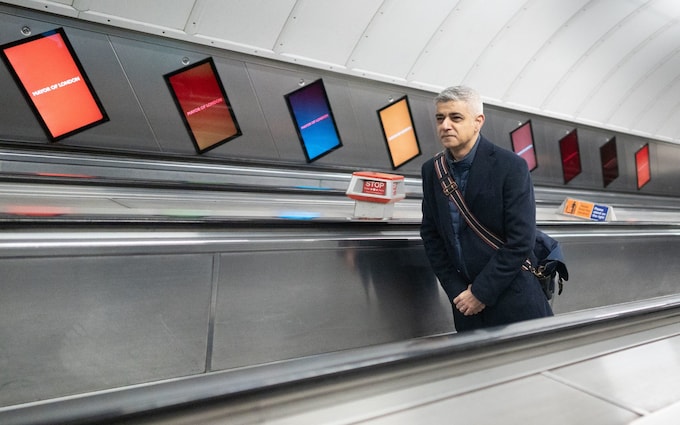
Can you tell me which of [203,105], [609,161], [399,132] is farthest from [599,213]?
[609,161]

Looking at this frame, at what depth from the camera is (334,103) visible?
7660mm

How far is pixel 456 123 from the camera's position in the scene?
92.4 inches

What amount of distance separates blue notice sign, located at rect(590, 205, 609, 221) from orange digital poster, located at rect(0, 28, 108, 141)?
20.5ft

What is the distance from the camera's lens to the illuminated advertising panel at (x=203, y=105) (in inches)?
246

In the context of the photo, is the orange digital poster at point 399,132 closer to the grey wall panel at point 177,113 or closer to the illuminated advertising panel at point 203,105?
the grey wall panel at point 177,113

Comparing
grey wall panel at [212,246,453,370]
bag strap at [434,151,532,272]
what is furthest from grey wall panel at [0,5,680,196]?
bag strap at [434,151,532,272]

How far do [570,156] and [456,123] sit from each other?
10.2 metres

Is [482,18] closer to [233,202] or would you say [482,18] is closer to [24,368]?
[233,202]

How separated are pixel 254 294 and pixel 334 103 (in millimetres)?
5444

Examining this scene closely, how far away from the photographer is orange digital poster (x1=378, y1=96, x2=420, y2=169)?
8258 mm

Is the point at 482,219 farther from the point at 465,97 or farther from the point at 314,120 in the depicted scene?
the point at 314,120

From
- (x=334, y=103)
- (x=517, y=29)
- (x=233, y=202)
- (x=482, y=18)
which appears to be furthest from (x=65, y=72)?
(x=517, y=29)

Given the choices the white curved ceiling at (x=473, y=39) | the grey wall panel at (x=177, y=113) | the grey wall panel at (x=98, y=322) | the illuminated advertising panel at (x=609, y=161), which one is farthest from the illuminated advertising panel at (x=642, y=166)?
the grey wall panel at (x=98, y=322)

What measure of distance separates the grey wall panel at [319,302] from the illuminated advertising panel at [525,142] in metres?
7.56
